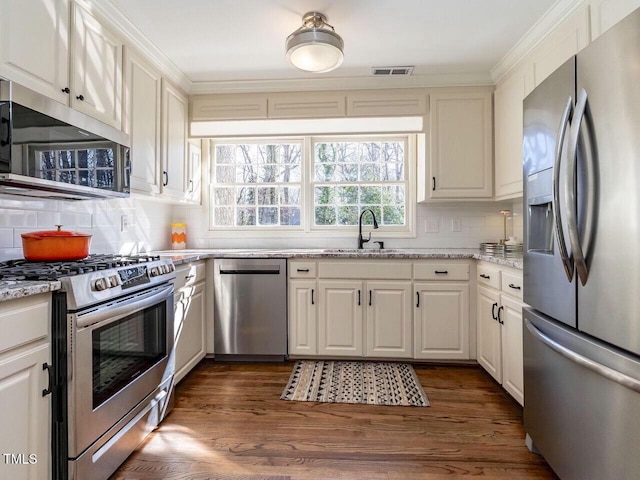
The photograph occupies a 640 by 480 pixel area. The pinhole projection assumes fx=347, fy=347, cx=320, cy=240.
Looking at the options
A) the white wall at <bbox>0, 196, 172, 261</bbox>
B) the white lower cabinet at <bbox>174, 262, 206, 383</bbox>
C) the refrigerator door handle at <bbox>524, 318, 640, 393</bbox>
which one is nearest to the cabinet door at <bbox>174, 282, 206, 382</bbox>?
the white lower cabinet at <bbox>174, 262, 206, 383</bbox>

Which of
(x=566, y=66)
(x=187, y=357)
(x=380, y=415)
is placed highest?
(x=566, y=66)

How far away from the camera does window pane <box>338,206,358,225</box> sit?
11.4 feet

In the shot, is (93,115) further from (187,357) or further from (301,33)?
(187,357)

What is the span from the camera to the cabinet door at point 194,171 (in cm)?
321

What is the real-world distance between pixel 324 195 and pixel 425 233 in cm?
106

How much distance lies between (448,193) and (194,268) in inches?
85.9

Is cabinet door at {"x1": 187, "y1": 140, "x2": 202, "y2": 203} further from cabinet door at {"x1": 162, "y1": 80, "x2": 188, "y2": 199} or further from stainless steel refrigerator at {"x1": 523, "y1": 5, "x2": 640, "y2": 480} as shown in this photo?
stainless steel refrigerator at {"x1": 523, "y1": 5, "x2": 640, "y2": 480}

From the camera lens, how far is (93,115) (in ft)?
6.28

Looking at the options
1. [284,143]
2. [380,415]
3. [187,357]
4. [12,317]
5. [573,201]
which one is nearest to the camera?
[12,317]

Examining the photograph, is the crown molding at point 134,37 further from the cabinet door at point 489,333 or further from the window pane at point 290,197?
the cabinet door at point 489,333

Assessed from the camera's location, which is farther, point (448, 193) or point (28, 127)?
point (448, 193)

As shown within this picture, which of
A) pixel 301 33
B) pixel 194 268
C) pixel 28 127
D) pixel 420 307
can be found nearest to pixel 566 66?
pixel 301 33

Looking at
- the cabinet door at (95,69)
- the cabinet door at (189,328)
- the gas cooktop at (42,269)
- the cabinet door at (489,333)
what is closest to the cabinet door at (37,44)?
the cabinet door at (95,69)

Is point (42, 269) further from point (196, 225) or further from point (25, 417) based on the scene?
point (196, 225)
